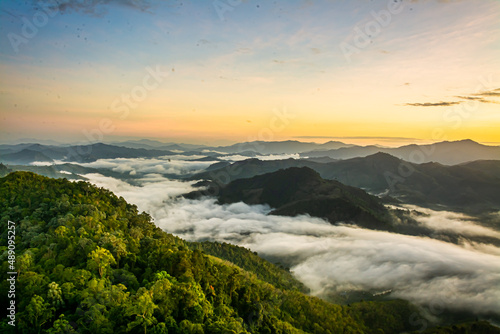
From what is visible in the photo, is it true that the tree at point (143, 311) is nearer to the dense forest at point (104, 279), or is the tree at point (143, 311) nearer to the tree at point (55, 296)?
the dense forest at point (104, 279)

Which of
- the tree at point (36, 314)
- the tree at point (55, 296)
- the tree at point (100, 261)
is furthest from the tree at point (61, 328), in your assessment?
the tree at point (100, 261)

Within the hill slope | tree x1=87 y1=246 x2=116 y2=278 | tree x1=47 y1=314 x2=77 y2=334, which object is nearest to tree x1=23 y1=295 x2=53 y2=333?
the hill slope

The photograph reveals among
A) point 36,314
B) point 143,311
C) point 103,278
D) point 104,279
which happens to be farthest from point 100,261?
point 143,311

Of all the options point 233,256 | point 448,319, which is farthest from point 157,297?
point 448,319

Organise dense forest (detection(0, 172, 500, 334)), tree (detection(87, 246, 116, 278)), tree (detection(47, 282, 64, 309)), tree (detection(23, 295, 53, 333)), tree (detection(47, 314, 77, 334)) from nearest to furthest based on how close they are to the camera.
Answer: tree (detection(47, 314, 77, 334))
tree (detection(23, 295, 53, 333))
dense forest (detection(0, 172, 500, 334))
tree (detection(47, 282, 64, 309))
tree (detection(87, 246, 116, 278))

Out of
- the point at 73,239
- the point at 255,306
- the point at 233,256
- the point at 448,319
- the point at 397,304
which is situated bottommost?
the point at 448,319

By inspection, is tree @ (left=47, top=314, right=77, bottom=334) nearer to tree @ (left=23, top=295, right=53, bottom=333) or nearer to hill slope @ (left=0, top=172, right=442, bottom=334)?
hill slope @ (left=0, top=172, right=442, bottom=334)

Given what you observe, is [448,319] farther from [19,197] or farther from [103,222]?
[19,197]

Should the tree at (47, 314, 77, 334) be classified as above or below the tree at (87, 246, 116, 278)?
below
